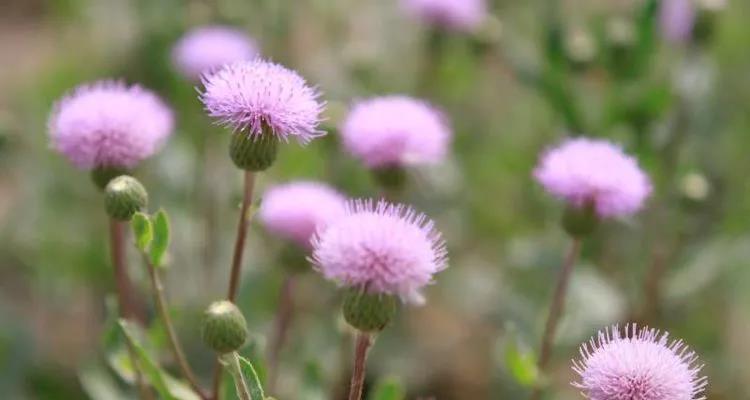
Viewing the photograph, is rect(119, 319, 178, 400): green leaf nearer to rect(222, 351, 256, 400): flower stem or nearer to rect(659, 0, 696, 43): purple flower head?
rect(222, 351, 256, 400): flower stem

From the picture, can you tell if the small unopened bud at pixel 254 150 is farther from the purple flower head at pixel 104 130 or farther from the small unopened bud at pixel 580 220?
the small unopened bud at pixel 580 220

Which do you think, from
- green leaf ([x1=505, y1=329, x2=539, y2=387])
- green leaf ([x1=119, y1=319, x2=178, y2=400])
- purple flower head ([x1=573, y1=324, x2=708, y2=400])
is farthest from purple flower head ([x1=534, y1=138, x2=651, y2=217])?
green leaf ([x1=119, y1=319, x2=178, y2=400])

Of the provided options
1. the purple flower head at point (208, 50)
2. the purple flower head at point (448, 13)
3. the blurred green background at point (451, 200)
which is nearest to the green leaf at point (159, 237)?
the blurred green background at point (451, 200)

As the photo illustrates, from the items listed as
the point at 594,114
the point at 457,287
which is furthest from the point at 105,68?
the point at 594,114

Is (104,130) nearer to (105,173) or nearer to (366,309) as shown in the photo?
(105,173)

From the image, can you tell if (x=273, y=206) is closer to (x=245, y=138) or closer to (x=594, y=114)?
(x=245, y=138)

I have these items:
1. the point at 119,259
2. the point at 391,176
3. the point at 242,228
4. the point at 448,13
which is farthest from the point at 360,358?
the point at 448,13
